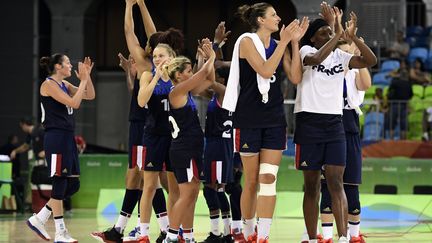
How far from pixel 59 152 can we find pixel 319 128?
3.10 m

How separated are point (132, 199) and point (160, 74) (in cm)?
161

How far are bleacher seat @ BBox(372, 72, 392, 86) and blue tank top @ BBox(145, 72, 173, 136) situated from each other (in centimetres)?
1213

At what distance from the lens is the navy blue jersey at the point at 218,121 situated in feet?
37.3

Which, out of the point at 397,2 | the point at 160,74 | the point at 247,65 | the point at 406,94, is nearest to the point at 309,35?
the point at 247,65

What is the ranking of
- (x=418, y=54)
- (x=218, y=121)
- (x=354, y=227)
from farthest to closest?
(x=418, y=54), (x=218, y=121), (x=354, y=227)

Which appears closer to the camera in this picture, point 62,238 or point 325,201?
point 325,201

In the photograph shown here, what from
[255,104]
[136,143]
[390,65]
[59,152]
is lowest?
[59,152]

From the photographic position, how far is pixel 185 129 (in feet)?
33.2

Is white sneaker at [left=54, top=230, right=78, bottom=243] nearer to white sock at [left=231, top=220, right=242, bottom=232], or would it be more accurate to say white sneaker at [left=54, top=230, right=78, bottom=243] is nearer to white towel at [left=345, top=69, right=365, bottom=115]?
white sock at [left=231, top=220, right=242, bottom=232]

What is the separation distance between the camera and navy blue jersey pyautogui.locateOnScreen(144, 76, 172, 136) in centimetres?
1072

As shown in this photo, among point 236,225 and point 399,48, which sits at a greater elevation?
point 399,48

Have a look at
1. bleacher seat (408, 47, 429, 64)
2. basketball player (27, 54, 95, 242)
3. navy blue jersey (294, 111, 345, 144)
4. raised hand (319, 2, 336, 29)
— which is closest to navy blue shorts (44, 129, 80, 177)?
basketball player (27, 54, 95, 242)

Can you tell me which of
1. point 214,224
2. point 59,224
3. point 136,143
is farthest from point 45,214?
point 214,224

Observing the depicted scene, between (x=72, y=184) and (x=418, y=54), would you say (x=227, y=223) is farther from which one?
(x=418, y=54)
